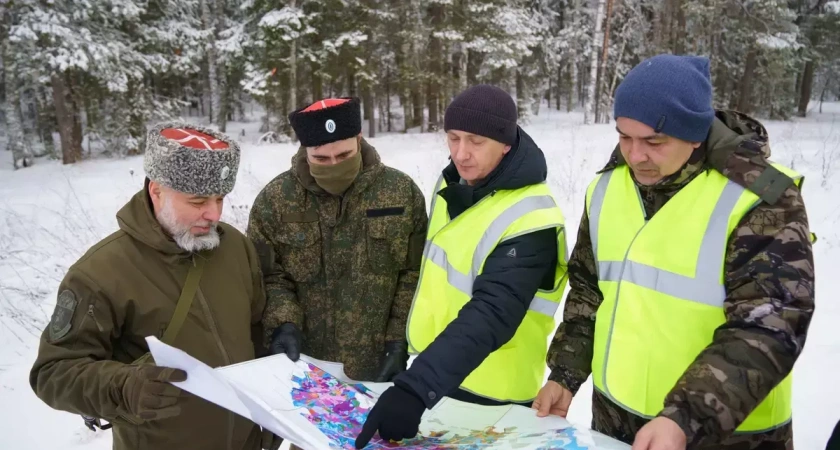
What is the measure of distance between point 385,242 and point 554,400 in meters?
1.16

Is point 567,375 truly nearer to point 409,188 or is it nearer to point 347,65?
point 409,188

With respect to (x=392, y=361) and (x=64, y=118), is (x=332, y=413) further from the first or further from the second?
(x=64, y=118)

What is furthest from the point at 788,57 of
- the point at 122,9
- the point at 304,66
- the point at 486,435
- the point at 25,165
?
the point at 25,165

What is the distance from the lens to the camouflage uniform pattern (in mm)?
1352

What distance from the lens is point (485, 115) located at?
2.06 m

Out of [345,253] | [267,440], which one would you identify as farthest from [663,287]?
[267,440]

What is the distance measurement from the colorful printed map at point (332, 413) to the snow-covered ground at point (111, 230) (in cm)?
251

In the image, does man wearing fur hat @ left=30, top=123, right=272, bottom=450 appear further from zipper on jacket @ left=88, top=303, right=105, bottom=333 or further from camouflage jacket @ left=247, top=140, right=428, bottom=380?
camouflage jacket @ left=247, top=140, right=428, bottom=380

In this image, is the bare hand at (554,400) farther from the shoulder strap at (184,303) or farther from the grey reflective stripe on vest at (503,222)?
the shoulder strap at (184,303)

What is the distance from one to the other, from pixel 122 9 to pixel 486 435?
2004 centimetres

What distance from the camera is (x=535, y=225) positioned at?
1905 mm

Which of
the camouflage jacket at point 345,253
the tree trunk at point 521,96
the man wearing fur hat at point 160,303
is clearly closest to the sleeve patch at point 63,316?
the man wearing fur hat at point 160,303

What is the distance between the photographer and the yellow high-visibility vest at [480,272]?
196cm

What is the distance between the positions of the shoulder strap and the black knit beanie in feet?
3.79
